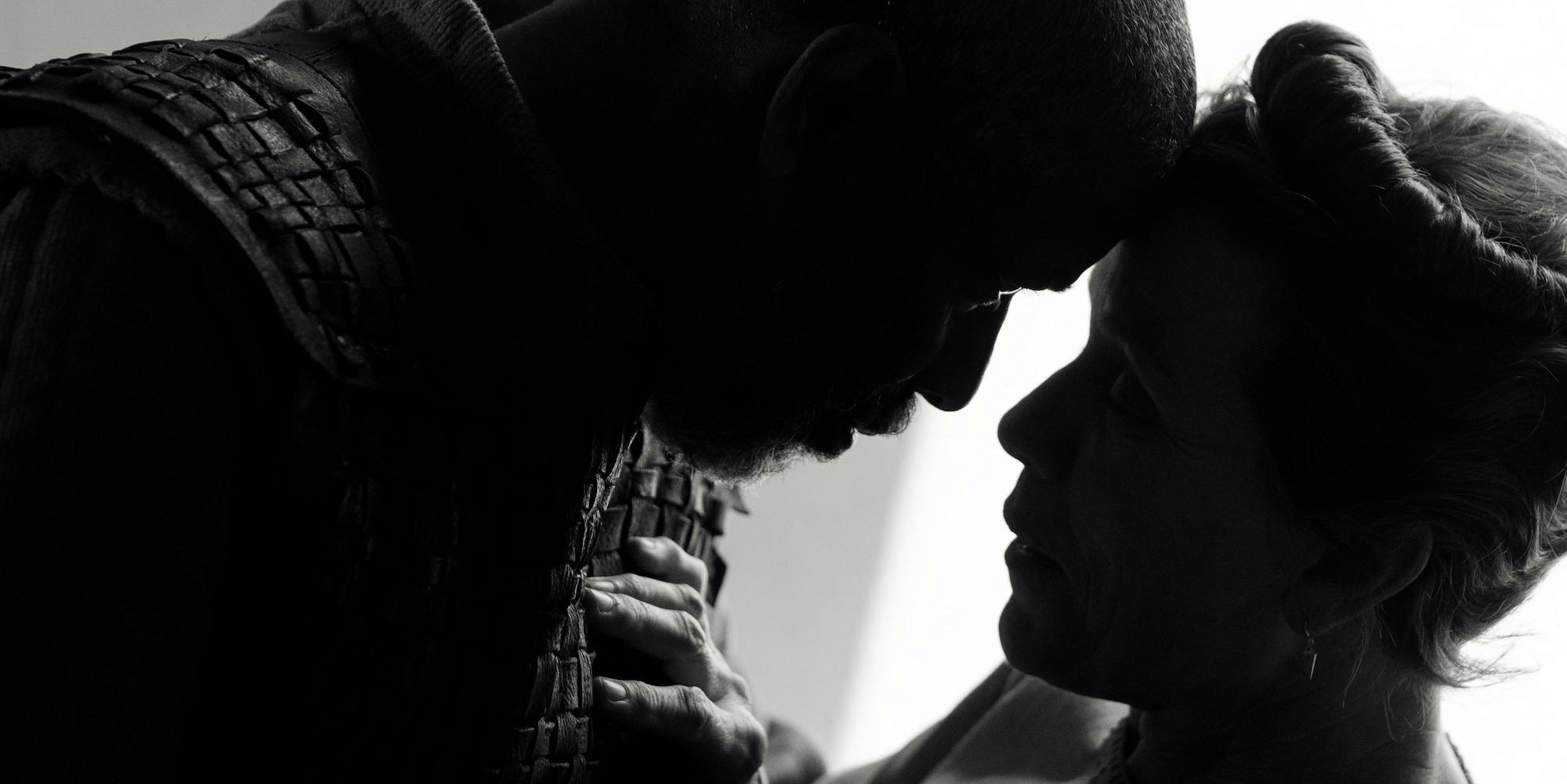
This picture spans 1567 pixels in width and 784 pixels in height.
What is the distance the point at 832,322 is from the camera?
103cm

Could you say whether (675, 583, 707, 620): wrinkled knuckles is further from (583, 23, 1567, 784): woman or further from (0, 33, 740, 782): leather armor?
(0, 33, 740, 782): leather armor

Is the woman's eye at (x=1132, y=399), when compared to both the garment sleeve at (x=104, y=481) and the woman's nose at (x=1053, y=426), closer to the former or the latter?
the woman's nose at (x=1053, y=426)

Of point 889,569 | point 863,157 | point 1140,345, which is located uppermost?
point 863,157

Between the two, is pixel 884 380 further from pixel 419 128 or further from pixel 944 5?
pixel 419 128

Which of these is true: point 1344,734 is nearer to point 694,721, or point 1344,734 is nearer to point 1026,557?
point 1026,557

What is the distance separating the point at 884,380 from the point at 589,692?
0.32 metres

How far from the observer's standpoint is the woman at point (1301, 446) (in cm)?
104

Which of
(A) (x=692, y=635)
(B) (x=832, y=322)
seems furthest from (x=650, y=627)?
(B) (x=832, y=322)

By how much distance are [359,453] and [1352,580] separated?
2.46 ft

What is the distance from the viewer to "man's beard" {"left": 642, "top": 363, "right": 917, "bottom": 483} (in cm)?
107

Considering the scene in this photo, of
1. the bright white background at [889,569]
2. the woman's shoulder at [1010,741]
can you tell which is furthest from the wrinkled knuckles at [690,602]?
the bright white background at [889,569]

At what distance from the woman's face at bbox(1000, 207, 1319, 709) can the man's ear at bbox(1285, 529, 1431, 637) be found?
1cm

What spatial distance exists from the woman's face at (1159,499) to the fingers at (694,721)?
24cm

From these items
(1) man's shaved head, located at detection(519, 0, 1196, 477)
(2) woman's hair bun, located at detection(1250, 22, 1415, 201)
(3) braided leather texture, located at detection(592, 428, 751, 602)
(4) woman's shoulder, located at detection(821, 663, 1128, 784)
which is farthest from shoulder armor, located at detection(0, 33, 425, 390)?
(4) woman's shoulder, located at detection(821, 663, 1128, 784)
